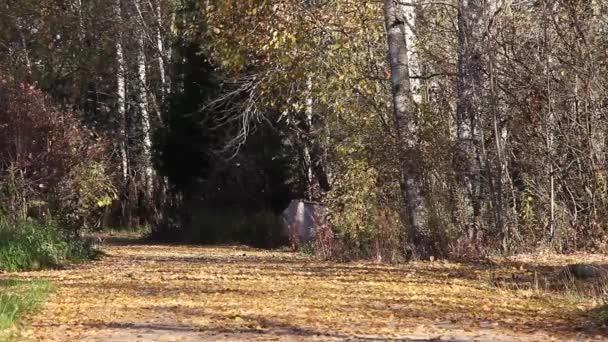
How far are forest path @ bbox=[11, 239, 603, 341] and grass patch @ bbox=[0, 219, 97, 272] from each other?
700 mm

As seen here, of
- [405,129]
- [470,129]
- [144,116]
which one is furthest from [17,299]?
[144,116]

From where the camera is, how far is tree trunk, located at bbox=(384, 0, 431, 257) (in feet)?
61.6

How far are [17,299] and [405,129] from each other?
9007 millimetres

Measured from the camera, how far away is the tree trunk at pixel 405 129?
61.6 feet

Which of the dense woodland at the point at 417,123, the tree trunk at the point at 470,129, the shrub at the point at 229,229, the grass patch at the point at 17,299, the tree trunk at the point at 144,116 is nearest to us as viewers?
the grass patch at the point at 17,299

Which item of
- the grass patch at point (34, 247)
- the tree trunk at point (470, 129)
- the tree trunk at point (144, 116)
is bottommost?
the grass patch at point (34, 247)

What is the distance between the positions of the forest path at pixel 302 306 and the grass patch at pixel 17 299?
17cm

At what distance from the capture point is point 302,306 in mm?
11844

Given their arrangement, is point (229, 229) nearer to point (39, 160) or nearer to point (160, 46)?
point (160, 46)

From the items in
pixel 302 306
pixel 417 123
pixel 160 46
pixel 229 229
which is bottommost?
pixel 302 306

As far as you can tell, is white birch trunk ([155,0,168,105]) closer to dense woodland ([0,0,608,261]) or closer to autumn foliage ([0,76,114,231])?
dense woodland ([0,0,608,261])

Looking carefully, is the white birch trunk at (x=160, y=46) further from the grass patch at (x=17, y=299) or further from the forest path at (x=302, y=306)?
the grass patch at (x=17, y=299)

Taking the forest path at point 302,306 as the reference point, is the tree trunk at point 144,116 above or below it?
above

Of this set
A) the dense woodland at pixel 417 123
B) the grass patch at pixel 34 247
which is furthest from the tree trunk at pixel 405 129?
the grass patch at pixel 34 247
